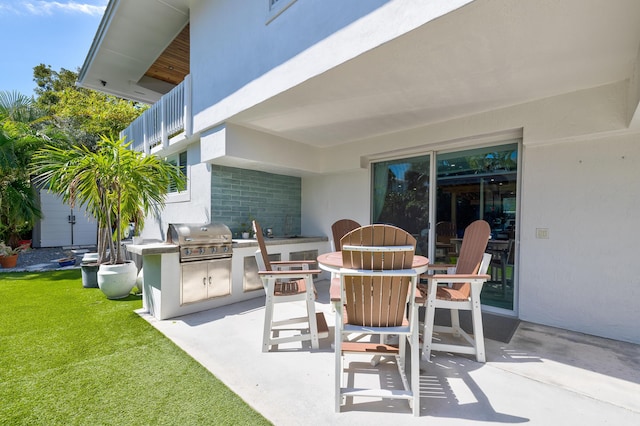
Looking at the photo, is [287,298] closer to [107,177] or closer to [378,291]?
[378,291]

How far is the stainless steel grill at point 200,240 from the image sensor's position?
13.2 feet

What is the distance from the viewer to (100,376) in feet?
7.97

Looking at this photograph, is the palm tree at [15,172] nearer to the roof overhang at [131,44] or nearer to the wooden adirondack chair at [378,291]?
the roof overhang at [131,44]

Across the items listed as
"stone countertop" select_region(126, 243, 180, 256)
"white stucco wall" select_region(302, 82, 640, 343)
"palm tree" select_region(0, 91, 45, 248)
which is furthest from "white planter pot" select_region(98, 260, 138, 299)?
"white stucco wall" select_region(302, 82, 640, 343)

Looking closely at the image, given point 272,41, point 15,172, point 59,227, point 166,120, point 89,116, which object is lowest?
point 59,227

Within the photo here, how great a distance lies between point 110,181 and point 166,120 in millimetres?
2515

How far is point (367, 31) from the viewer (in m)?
2.68

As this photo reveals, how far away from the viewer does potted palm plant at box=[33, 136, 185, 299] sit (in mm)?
4258

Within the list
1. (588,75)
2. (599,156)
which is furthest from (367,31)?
(599,156)

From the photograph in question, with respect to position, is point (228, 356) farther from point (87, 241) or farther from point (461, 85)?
point (87, 241)

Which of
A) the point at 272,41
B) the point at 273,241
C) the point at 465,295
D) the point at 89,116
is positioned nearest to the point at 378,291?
A: the point at 465,295

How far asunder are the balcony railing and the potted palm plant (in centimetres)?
132

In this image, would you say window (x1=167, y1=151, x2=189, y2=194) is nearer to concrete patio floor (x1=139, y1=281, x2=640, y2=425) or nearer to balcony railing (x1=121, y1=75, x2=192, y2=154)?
balcony railing (x1=121, y1=75, x2=192, y2=154)

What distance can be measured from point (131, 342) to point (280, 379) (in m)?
1.86
